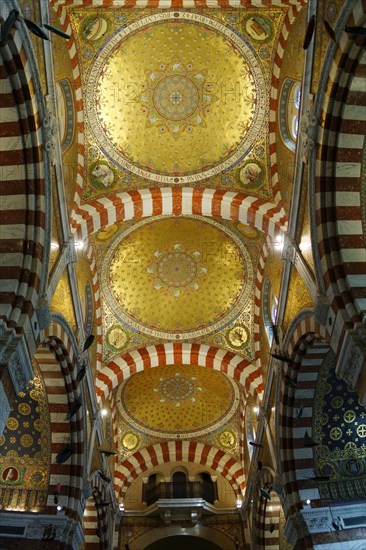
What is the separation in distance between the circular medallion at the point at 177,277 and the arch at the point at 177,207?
1233mm

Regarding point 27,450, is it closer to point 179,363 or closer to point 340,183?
point 179,363

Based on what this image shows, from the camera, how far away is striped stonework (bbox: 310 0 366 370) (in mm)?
7238

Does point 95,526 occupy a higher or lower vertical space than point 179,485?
lower

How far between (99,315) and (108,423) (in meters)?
3.72

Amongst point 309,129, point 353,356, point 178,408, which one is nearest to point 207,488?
point 178,408

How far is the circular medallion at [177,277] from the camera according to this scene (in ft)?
42.9

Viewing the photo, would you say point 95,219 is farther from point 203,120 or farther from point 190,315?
point 190,315

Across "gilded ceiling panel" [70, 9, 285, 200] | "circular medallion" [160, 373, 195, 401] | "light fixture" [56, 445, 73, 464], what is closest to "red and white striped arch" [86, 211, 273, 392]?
"gilded ceiling panel" [70, 9, 285, 200]

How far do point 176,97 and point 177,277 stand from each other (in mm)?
4587

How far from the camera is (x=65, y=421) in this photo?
10.8 m

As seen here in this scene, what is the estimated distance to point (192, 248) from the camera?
44.1 feet

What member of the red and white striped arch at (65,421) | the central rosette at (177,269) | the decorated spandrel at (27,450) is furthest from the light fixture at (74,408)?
the central rosette at (177,269)

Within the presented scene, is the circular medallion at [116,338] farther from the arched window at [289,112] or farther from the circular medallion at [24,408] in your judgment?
the arched window at [289,112]

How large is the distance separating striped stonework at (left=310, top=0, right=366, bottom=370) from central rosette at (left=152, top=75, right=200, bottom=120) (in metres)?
3.79
